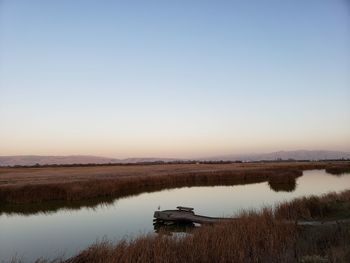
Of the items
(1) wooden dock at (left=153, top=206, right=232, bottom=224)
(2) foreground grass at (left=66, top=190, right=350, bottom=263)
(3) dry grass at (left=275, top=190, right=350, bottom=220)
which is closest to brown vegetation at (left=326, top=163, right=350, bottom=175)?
(3) dry grass at (left=275, top=190, right=350, bottom=220)

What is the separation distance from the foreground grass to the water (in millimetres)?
1277

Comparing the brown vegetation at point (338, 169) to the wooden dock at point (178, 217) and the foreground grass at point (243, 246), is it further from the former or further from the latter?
the foreground grass at point (243, 246)

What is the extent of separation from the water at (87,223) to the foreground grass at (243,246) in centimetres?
128

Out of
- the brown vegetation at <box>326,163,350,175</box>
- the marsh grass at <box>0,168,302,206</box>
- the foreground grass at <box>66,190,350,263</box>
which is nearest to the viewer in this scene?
the foreground grass at <box>66,190,350,263</box>

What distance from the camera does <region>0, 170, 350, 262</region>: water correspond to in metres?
13.7

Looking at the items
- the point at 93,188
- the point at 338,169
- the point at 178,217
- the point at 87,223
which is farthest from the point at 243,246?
the point at 338,169

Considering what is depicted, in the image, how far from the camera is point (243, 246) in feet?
31.3

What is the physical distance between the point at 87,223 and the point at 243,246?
37.0 ft

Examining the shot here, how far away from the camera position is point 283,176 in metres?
39.8

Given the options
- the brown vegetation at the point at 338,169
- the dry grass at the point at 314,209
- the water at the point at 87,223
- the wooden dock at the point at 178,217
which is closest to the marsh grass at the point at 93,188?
the water at the point at 87,223

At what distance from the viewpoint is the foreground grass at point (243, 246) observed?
8102mm

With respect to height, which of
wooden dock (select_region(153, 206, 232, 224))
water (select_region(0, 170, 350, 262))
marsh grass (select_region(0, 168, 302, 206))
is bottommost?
water (select_region(0, 170, 350, 262))

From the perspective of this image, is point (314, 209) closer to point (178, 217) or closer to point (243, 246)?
point (178, 217)

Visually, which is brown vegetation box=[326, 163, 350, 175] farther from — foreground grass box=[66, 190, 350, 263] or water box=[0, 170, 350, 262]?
foreground grass box=[66, 190, 350, 263]
